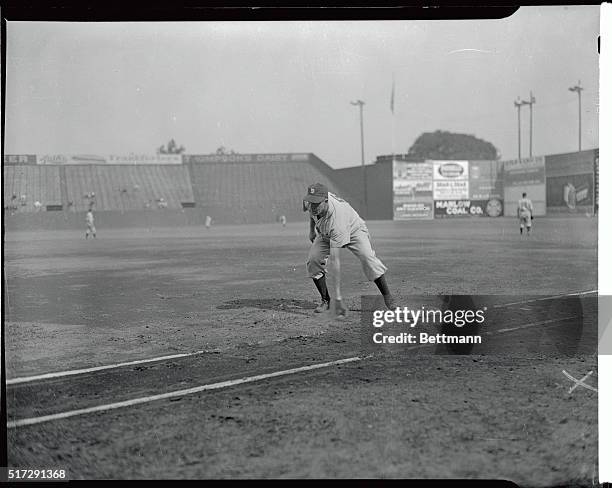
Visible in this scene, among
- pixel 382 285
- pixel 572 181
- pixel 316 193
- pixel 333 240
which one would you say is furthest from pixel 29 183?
pixel 572 181

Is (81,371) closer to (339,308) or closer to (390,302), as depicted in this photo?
(339,308)

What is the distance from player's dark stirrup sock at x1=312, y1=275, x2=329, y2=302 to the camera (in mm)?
3258

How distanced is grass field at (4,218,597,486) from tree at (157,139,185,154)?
2.54 feet

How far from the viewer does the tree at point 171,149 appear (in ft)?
9.39

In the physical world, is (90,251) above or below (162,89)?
below

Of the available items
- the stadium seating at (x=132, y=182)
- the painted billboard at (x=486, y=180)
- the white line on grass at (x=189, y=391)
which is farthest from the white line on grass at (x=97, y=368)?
the stadium seating at (x=132, y=182)

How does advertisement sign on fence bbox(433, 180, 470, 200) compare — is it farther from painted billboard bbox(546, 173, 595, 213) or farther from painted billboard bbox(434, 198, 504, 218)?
painted billboard bbox(546, 173, 595, 213)

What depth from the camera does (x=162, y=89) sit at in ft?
9.26

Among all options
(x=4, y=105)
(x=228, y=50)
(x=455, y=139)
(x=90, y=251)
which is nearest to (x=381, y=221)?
(x=455, y=139)

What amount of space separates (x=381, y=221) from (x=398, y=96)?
2.32ft

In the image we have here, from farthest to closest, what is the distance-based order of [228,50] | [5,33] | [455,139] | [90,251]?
[90,251]
[455,139]
[228,50]
[5,33]

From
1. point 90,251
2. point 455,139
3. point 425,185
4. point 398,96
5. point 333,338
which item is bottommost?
point 333,338

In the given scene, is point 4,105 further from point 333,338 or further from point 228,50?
point 333,338

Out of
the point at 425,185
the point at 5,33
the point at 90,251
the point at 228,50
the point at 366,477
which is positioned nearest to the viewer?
the point at 366,477
